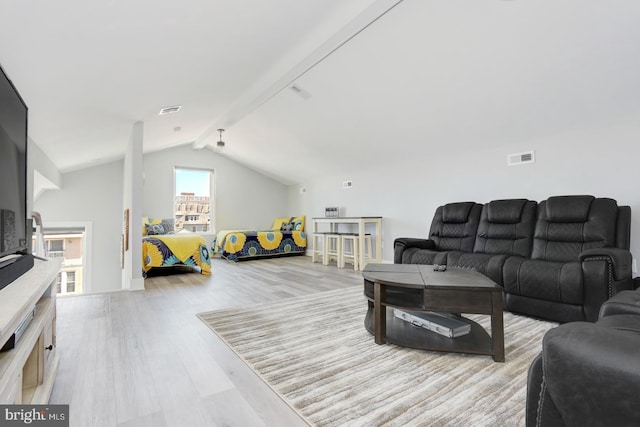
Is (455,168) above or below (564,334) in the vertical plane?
above

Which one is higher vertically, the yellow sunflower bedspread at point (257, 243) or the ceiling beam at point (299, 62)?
the ceiling beam at point (299, 62)

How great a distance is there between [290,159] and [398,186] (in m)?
2.42

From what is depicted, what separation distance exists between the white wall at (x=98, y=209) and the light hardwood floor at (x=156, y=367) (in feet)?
10.4

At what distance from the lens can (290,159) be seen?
639cm

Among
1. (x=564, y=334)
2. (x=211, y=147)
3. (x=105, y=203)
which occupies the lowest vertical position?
(x=564, y=334)

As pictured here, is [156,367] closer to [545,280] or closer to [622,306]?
[622,306]

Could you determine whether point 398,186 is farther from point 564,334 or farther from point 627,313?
→ point 564,334

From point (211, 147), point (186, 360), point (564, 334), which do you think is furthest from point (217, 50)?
point (211, 147)

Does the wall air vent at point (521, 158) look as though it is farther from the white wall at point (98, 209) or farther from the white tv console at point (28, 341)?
the white wall at point (98, 209)

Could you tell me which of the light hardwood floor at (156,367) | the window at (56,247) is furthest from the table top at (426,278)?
the window at (56,247)

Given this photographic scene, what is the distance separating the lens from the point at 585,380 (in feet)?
1.92

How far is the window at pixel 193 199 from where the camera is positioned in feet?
23.3

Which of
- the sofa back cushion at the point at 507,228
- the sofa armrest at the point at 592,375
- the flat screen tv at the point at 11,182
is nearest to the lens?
the sofa armrest at the point at 592,375

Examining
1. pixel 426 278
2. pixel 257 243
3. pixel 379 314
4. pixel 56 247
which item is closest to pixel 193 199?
pixel 257 243
